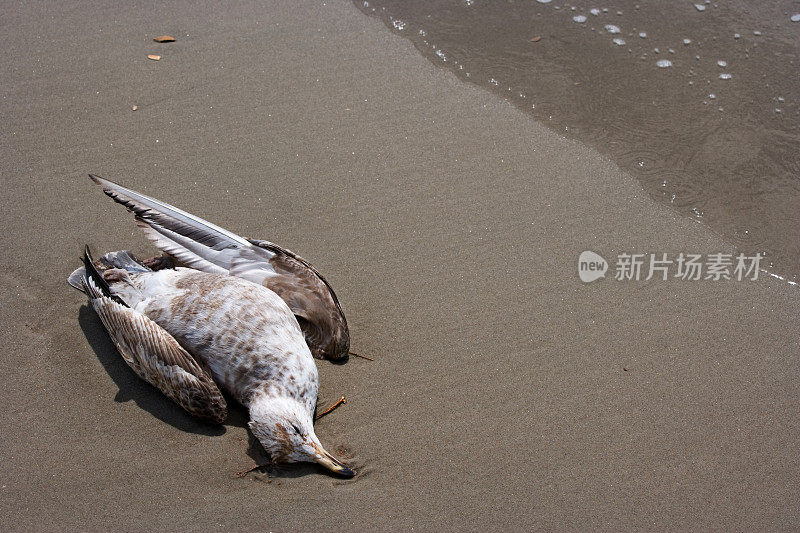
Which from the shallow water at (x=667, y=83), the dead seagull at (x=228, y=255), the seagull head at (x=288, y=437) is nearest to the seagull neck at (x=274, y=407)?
the seagull head at (x=288, y=437)

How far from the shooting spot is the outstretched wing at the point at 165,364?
2.98 meters

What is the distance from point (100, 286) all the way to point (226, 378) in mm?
877

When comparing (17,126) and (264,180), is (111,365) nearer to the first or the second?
(264,180)

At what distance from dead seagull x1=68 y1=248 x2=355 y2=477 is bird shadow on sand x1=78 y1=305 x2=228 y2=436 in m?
0.13

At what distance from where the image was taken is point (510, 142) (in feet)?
15.9

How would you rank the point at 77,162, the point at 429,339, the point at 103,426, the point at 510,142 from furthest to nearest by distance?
the point at 510,142 → the point at 77,162 → the point at 429,339 → the point at 103,426

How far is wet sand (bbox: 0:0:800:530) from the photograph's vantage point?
9.84ft

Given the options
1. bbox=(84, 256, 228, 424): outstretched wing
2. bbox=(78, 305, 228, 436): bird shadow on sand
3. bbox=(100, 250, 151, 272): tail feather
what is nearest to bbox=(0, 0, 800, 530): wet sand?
bbox=(78, 305, 228, 436): bird shadow on sand

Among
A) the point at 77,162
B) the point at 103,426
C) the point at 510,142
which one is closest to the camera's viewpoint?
the point at 103,426

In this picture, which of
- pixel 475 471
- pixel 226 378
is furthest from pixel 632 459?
pixel 226 378

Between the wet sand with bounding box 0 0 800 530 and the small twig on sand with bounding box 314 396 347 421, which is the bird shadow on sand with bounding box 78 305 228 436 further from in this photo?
the small twig on sand with bounding box 314 396 347 421

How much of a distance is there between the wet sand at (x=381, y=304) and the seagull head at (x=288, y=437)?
105 mm

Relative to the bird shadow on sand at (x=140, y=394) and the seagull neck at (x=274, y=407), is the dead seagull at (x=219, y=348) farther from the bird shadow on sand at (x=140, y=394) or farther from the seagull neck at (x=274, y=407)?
the bird shadow on sand at (x=140, y=394)

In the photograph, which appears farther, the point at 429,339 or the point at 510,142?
the point at 510,142
